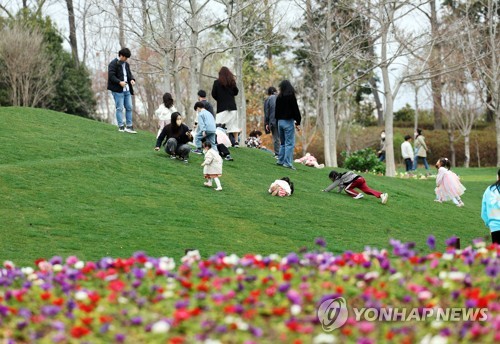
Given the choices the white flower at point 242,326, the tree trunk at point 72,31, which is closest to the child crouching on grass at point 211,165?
the white flower at point 242,326

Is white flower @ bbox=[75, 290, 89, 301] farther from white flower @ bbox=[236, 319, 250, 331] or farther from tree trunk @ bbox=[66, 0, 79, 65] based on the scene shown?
tree trunk @ bbox=[66, 0, 79, 65]

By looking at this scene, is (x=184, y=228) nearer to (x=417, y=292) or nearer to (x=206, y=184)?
(x=206, y=184)

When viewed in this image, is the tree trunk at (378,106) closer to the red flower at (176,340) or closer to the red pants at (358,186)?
the red pants at (358,186)

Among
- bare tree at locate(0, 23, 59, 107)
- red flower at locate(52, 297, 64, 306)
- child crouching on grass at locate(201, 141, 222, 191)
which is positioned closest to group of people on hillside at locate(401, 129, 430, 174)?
bare tree at locate(0, 23, 59, 107)

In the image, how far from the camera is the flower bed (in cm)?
532

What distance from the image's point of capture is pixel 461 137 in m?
50.7

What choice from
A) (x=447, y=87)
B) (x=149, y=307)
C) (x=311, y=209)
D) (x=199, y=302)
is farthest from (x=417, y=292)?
(x=447, y=87)

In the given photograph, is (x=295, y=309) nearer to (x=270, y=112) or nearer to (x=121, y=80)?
(x=121, y=80)

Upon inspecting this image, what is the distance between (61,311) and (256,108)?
145 ft

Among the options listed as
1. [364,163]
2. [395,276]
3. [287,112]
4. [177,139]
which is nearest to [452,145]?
[364,163]

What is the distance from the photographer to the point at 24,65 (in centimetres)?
3434

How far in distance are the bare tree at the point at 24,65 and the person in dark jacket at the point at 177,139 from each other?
1748 centimetres

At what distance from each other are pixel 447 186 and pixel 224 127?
5.87 meters

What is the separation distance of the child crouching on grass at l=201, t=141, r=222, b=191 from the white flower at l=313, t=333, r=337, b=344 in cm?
1069
